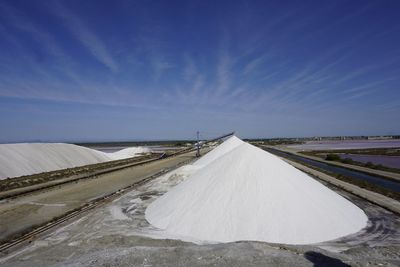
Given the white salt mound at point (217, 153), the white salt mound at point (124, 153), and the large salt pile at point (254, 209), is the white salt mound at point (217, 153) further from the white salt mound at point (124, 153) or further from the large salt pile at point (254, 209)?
the white salt mound at point (124, 153)

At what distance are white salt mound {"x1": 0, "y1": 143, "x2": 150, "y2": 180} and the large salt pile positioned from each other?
60.2 feet

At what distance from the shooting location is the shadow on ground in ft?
18.5

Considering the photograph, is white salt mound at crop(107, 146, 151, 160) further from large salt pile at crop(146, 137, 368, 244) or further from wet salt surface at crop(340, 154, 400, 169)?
large salt pile at crop(146, 137, 368, 244)

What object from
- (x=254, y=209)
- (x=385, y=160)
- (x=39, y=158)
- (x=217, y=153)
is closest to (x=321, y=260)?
(x=254, y=209)

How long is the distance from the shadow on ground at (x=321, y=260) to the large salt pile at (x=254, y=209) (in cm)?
138

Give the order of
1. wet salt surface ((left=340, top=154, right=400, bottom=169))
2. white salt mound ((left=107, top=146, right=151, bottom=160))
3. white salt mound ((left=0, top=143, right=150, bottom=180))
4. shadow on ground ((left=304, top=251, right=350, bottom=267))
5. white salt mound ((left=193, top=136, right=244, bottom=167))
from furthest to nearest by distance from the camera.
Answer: white salt mound ((left=107, top=146, right=151, bottom=160)), wet salt surface ((left=340, top=154, right=400, bottom=169)), white salt mound ((left=193, top=136, right=244, bottom=167)), white salt mound ((left=0, top=143, right=150, bottom=180)), shadow on ground ((left=304, top=251, right=350, bottom=267))

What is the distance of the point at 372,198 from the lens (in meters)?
13.3

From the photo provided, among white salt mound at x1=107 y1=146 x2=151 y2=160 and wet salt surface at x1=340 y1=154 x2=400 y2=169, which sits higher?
white salt mound at x1=107 y1=146 x2=151 y2=160

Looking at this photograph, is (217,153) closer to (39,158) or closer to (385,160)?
(39,158)

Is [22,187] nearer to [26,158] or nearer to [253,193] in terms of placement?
[26,158]

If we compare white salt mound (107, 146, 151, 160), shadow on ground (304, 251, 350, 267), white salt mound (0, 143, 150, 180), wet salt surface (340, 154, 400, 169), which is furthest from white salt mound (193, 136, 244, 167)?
shadow on ground (304, 251, 350, 267)

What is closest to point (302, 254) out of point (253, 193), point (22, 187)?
point (253, 193)

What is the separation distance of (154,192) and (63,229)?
625 centimetres

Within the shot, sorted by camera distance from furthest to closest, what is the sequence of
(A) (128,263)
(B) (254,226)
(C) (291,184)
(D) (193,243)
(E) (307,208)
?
(C) (291,184) → (E) (307,208) → (B) (254,226) → (D) (193,243) → (A) (128,263)
